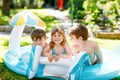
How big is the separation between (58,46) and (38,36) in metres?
Answer: 0.39

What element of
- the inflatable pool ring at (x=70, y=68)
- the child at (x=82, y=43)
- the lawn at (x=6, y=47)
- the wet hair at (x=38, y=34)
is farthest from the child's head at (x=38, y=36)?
the lawn at (x=6, y=47)

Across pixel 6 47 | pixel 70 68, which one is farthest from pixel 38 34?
pixel 6 47

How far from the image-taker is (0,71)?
6.32m

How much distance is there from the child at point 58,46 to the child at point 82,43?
0.15 m

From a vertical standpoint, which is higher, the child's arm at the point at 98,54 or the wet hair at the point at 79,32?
the wet hair at the point at 79,32

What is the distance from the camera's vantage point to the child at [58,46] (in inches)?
229

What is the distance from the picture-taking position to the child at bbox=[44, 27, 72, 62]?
19.1ft

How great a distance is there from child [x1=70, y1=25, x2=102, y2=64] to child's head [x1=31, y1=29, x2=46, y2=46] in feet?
1.67

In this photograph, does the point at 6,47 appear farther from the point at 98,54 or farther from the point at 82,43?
the point at 98,54

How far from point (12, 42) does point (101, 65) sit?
1979 millimetres

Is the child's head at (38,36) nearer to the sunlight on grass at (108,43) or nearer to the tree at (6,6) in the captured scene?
the sunlight on grass at (108,43)

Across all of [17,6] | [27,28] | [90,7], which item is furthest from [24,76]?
[17,6]

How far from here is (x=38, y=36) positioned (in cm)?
595

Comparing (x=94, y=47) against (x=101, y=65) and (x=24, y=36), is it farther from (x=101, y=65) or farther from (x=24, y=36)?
(x=24, y=36)
